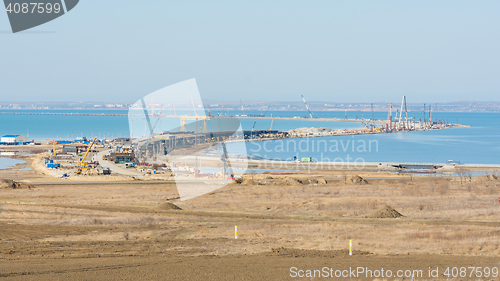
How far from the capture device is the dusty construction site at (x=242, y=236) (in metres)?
14.1

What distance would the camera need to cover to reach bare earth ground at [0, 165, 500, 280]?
555 inches

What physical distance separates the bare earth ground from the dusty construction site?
0.13 feet

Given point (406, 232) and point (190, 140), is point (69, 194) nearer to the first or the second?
point (406, 232)

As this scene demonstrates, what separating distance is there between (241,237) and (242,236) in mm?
132

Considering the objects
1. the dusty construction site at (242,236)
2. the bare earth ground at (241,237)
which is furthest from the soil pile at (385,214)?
the bare earth ground at (241,237)

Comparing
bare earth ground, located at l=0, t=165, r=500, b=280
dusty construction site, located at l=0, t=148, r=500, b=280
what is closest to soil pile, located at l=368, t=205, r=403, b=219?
dusty construction site, located at l=0, t=148, r=500, b=280

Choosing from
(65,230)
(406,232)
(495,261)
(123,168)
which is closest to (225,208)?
(65,230)

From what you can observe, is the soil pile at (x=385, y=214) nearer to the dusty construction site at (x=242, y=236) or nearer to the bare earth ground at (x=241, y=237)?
the dusty construction site at (x=242, y=236)

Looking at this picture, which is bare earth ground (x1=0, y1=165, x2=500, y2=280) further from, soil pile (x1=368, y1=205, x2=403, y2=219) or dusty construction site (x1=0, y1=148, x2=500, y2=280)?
soil pile (x1=368, y1=205, x2=403, y2=219)

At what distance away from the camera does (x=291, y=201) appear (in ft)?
106

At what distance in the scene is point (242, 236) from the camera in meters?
19.2

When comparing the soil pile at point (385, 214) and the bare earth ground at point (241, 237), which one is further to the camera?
the soil pile at point (385, 214)

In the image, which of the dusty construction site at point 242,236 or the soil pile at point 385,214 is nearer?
the dusty construction site at point 242,236

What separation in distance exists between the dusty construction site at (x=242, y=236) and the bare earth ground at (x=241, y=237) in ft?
0.13
